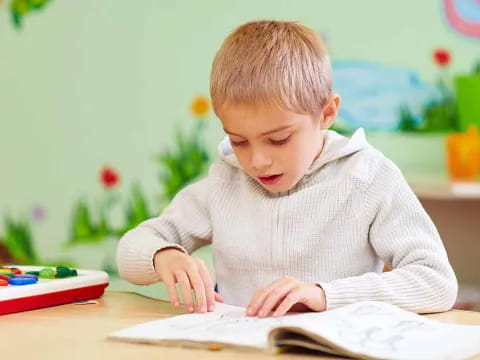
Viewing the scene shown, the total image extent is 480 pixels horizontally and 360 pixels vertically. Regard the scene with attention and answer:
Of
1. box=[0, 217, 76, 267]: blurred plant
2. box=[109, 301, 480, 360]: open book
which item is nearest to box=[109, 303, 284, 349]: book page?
box=[109, 301, 480, 360]: open book

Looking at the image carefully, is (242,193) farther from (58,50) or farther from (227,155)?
(58,50)

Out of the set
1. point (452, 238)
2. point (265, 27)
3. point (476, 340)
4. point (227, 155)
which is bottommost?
point (452, 238)

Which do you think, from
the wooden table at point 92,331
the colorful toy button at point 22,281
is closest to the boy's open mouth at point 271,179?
the wooden table at point 92,331

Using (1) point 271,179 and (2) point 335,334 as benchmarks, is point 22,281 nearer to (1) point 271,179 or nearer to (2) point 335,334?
(1) point 271,179

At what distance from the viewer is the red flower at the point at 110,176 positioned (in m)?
3.30

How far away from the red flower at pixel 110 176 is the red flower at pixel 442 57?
1216mm

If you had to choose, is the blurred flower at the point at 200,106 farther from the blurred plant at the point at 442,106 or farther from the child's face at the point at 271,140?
the child's face at the point at 271,140

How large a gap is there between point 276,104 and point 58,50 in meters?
2.30

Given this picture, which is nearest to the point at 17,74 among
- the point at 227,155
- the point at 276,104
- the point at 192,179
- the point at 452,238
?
the point at 192,179

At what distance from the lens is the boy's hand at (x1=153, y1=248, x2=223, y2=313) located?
3.51 ft

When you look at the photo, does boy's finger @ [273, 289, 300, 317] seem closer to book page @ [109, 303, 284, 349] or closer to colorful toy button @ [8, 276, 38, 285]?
book page @ [109, 303, 284, 349]

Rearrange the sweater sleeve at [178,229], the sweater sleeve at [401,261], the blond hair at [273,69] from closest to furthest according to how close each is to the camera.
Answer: the sweater sleeve at [401,261], the blond hair at [273,69], the sweater sleeve at [178,229]

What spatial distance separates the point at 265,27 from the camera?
125 centimetres

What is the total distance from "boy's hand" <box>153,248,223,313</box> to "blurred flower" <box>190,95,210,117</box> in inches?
78.0
